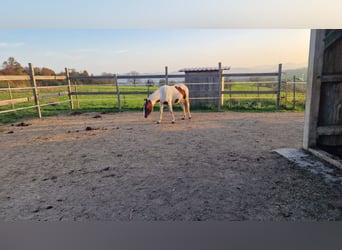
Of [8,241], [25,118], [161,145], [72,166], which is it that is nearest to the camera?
[8,241]

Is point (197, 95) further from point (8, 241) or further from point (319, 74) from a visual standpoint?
point (8, 241)

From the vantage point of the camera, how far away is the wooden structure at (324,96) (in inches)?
78.7

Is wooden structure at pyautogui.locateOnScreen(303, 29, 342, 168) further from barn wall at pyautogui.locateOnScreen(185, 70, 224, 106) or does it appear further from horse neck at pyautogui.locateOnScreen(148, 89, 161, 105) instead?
barn wall at pyautogui.locateOnScreen(185, 70, 224, 106)

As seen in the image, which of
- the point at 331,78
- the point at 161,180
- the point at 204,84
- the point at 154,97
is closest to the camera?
the point at 161,180

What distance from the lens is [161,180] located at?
5.48ft

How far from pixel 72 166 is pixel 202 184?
1.30 m

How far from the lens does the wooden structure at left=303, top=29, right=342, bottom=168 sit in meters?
2.00

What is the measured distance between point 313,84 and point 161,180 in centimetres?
179

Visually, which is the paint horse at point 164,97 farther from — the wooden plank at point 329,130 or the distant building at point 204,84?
the wooden plank at point 329,130

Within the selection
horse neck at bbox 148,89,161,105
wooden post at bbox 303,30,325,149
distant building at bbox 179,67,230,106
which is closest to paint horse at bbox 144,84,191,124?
horse neck at bbox 148,89,161,105

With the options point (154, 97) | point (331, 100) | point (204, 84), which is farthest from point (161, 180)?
point (204, 84)

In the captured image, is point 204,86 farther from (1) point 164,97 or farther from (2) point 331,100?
(2) point 331,100

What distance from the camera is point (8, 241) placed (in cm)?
98

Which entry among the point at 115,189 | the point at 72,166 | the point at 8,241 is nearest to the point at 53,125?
the point at 72,166
